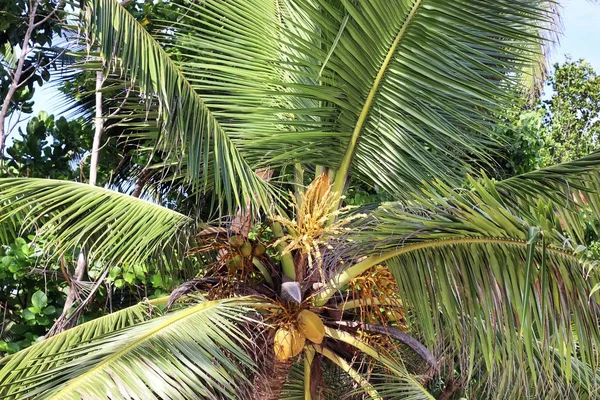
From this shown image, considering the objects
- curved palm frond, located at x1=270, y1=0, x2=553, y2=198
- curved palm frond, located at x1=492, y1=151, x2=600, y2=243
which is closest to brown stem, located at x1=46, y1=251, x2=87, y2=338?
curved palm frond, located at x1=270, y1=0, x2=553, y2=198

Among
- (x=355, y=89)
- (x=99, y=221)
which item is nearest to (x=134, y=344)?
(x=99, y=221)

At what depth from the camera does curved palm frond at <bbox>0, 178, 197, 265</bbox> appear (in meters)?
4.02

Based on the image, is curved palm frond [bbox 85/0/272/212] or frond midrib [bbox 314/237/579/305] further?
curved palm frond [bbox 85/0/272/212]

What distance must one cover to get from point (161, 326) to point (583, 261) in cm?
163

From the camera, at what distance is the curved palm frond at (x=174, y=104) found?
12.4ft

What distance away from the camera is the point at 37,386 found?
2.65m

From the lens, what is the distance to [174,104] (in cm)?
391

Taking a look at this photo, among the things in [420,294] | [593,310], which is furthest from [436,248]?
[593,310]

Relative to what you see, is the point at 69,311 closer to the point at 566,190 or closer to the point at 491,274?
the point at 491,274

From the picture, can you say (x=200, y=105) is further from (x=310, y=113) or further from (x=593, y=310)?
(x=593, y=310)

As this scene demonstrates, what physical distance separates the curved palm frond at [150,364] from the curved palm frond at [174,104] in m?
0.73

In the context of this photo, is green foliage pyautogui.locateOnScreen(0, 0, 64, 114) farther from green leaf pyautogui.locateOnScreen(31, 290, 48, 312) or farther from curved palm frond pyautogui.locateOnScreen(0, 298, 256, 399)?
curved palm frond pyautogui.locateOnScreen(0, 298, 256, 399)

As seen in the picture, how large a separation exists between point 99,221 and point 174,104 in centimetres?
80

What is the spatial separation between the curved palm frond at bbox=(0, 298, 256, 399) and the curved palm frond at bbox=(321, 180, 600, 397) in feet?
2.44
